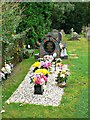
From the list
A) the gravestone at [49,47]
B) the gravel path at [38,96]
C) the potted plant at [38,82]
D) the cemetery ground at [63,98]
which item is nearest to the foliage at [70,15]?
the gravestone at [49,47]

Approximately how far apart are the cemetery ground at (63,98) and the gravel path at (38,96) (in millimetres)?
182

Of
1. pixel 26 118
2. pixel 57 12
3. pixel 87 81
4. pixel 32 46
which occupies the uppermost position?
pixel 57 12

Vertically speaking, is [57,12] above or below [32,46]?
above

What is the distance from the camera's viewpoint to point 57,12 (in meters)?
24.0

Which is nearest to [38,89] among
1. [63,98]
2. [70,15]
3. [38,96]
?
[38,96]

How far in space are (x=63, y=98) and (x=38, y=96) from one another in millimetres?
789

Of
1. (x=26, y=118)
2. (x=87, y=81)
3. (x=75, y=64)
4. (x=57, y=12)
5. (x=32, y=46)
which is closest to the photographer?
(x=26, y=118)

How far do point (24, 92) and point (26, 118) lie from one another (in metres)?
1.91

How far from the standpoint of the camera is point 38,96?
845cm

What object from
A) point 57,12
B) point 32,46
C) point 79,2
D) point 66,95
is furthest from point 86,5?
point 66,95

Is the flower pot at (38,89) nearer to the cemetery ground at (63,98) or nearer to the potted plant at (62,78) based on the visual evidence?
the cemetery ground at (63,98)

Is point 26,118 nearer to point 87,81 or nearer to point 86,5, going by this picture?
point 87,81

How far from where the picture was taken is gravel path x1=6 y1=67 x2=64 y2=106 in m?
8.14

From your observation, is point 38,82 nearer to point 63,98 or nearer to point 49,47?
point 63,98
